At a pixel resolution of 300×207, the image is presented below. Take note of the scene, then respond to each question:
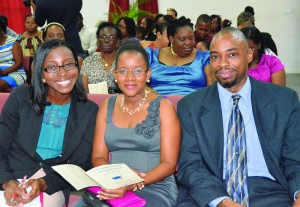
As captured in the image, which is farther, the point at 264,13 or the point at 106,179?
the point at 264,13

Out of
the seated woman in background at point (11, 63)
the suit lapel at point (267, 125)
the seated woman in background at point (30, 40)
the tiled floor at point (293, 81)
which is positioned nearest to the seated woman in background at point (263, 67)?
the suit lapel at point (267, 125)

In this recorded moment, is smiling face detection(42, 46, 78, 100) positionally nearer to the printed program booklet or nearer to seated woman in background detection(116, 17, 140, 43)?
the printed program booklet

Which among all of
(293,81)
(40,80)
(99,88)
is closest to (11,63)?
(99,88)

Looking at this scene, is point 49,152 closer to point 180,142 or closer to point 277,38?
point 180,142

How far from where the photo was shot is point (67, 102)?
2719mm

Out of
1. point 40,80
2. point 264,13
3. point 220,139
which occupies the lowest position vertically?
point 220,139

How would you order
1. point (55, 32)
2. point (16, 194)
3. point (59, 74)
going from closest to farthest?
1. point (16, 194)
2. point (59, 74)
3. point (55, 32)

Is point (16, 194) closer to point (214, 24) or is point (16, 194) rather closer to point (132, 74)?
point (132, 74)

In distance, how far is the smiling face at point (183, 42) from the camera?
4.13m

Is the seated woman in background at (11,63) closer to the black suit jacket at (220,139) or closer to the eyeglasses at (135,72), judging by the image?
the eyeglasses at (135,72)

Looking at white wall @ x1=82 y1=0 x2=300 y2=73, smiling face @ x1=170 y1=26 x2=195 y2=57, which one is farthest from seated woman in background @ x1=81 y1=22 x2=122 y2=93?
white wall @ x1=82 y1=0 x2=300 y2=73

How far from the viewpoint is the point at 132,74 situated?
2.56 m

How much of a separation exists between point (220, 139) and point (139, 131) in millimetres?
475

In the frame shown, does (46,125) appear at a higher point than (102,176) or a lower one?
higher
